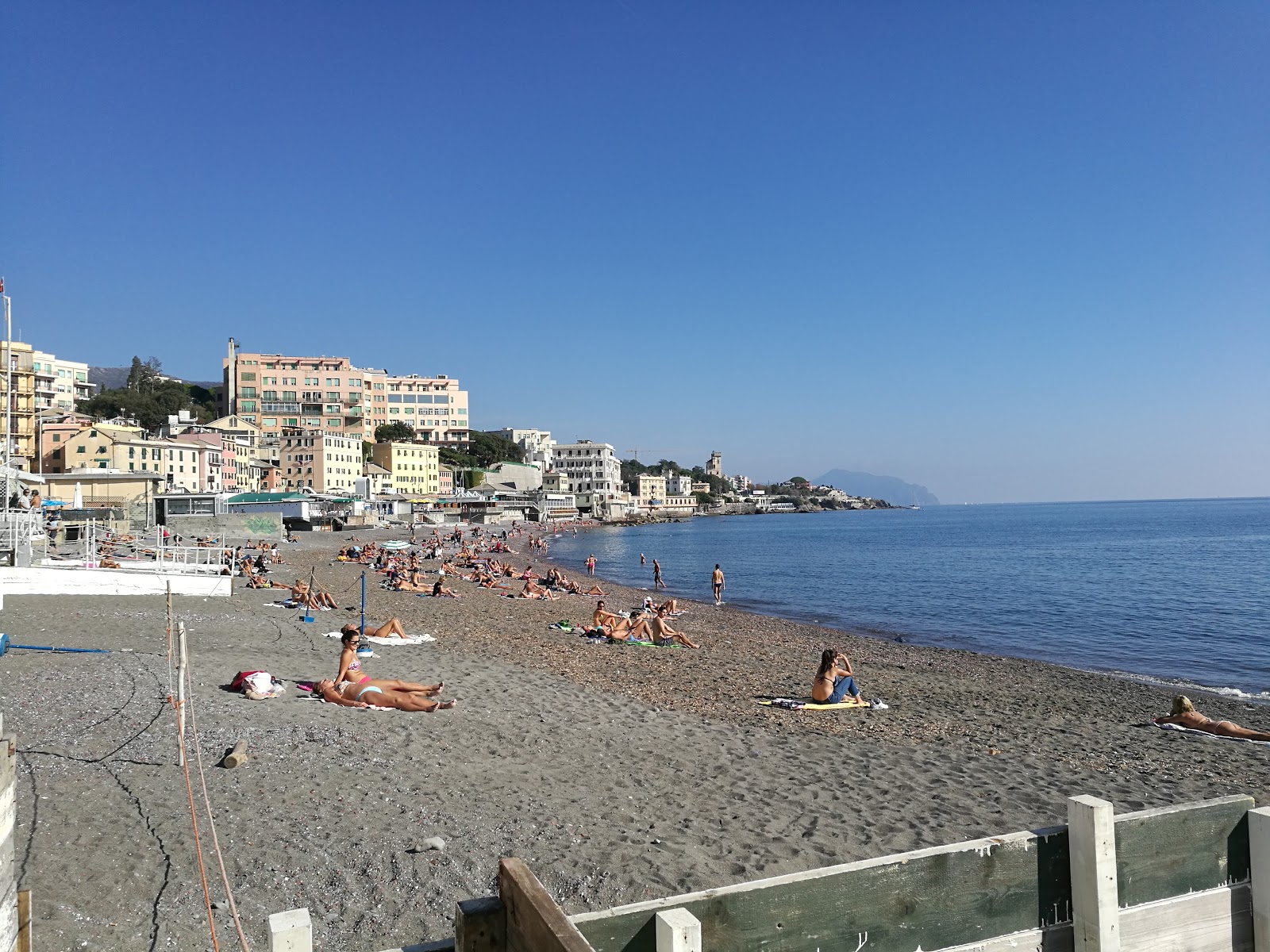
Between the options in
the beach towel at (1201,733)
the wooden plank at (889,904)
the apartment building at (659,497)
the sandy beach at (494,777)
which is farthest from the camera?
the apartment building at (659,497)

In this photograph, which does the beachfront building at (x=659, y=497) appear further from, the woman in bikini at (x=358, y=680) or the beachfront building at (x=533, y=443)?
the woman in bikini at (x=358, y=680)

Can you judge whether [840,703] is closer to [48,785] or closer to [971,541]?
[48,785]

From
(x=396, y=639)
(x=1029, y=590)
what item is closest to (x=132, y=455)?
(x=396, y=639)

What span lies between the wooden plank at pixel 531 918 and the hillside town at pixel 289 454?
28407mm

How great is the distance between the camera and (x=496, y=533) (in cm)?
8119

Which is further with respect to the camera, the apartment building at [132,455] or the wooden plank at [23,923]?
the apartment building at [132,455]

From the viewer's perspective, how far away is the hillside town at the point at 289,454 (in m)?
56.2

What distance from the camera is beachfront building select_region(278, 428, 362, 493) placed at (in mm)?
95562

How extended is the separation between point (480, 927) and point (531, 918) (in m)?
0.27

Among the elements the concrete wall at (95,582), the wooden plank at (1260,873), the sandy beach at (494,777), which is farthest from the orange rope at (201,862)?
the concrete wall at (95,582)

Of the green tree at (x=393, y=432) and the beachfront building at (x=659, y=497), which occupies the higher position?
the green tree at (x=393, y=432)

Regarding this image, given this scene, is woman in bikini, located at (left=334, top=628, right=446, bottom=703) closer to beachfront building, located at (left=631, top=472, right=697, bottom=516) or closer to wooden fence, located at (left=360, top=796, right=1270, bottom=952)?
wooden fence, located at (left=360, top=796, right=1270, bottom=952)

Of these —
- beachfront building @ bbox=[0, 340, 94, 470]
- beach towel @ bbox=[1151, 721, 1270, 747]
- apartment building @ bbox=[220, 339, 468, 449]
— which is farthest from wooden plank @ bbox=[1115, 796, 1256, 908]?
apartment building @ bbox=[220, 339, 468, 449]

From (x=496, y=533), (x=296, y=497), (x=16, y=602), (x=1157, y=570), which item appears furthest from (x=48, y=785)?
(x=496, y=533)
